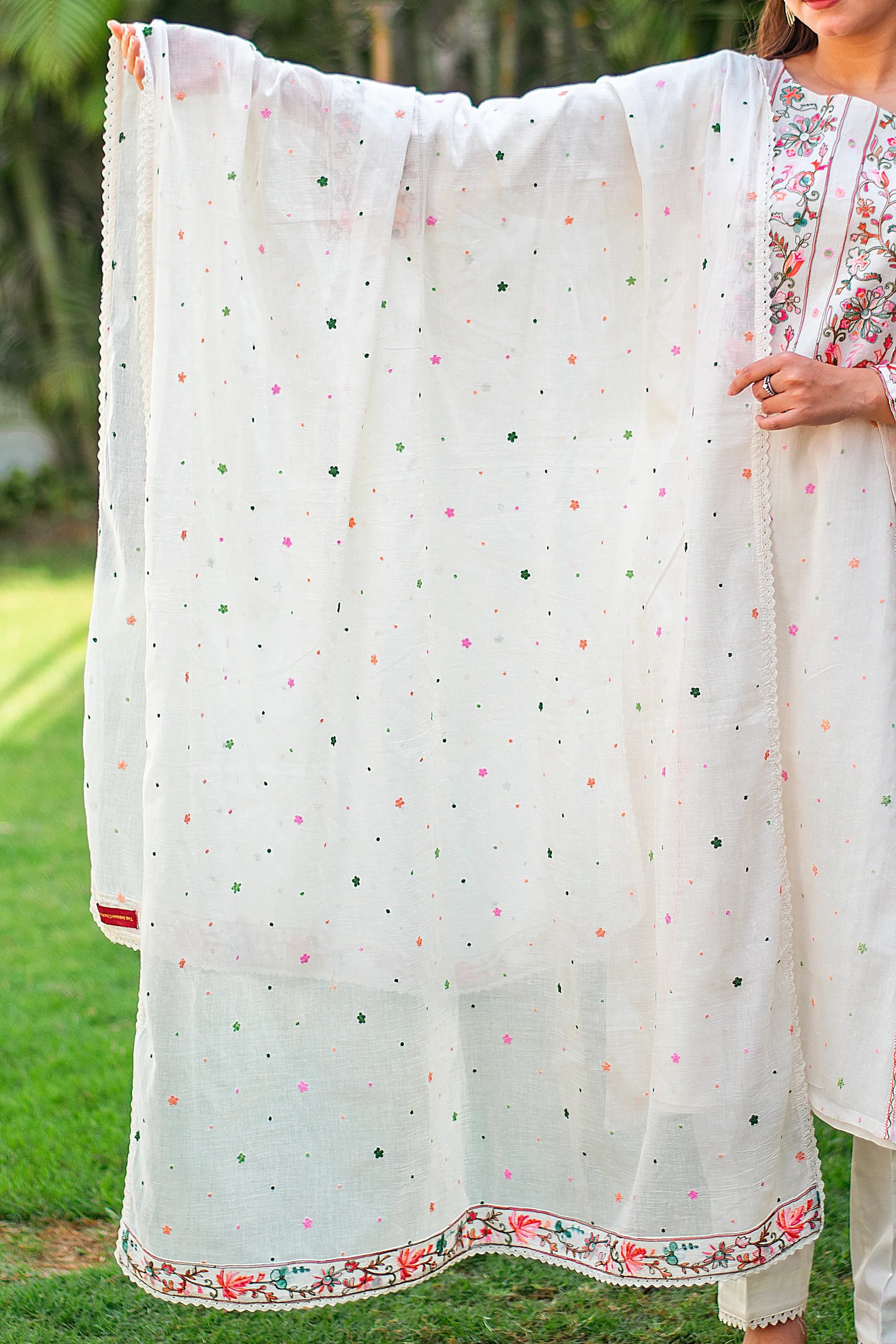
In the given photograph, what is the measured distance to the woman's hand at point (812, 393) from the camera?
4.99 ft

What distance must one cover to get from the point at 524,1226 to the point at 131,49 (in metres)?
1.46

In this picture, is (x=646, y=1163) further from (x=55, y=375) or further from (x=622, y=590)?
(x=55, y=375)

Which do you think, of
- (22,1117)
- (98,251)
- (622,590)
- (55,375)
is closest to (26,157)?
(98,251)

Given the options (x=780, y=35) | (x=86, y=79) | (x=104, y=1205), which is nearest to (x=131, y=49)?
(x=780, y=35)

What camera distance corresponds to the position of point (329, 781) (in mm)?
1665

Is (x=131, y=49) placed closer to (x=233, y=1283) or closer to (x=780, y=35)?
(x=780, y=35)

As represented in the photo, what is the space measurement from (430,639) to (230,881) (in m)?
0.37

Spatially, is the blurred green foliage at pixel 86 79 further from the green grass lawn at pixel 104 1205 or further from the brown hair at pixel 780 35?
the brown hair at pixel 780 35

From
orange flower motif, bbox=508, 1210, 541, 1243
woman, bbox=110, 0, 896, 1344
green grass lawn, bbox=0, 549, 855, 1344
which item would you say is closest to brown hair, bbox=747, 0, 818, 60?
woman, bbox=110, 0, 896, 1344

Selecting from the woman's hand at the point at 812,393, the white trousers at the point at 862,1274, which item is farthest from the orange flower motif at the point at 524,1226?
the woman's hand at the point at 812,393

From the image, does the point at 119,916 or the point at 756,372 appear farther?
the point at 119,916

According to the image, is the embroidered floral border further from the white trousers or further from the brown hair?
the brown hair

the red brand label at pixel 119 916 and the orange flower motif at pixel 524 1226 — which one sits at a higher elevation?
the red brand label at pixel 119 916

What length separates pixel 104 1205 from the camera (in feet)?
7.31
